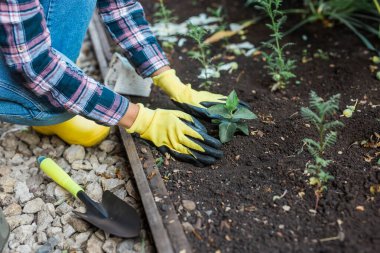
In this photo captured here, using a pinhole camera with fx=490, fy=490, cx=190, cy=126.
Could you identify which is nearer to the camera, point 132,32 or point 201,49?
point 132,32

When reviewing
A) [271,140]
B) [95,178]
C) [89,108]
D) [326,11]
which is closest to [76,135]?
[95,178]

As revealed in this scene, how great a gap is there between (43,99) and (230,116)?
32.6 inches

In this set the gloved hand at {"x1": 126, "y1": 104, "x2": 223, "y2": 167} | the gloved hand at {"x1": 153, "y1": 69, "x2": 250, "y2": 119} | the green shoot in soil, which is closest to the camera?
the gloved hand at {"x1": 126, "y1": 104, "x2": 223, "y2": 167}

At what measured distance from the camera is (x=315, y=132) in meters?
2.29

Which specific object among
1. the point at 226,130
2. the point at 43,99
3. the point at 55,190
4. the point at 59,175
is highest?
the point at 43,99

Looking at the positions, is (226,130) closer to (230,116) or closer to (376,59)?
(230,116)

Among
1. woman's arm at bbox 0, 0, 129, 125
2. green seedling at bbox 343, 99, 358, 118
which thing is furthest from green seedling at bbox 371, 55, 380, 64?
woman's arm at bbox 0, 0, 129, 125

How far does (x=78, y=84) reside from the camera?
2023mm

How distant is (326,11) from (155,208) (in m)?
1.93

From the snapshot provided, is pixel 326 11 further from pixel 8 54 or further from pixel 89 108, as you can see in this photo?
pixel 8 54

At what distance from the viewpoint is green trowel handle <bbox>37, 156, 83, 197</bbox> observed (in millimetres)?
2201

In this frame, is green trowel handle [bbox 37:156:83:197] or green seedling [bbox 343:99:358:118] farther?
green seedling [bbox 343:99:358:118]

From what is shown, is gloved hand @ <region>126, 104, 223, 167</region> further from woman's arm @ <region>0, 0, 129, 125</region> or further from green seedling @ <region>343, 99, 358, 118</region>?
green seedling @ <region>343, 99, 358, 118</region>

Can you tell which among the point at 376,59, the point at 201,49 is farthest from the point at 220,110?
the point at 376,59
